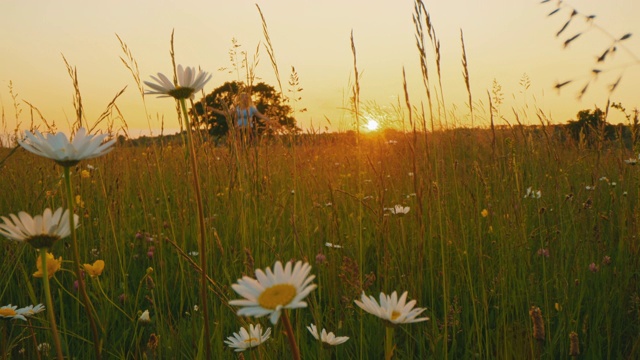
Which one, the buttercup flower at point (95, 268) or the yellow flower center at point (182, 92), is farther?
the buttercup flower at point (95, 268)

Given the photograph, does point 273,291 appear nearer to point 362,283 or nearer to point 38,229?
point 38,229

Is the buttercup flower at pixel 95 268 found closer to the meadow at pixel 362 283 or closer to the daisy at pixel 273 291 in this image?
the meadow at pixel 362 283

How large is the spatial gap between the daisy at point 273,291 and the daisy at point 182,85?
441 millimetres

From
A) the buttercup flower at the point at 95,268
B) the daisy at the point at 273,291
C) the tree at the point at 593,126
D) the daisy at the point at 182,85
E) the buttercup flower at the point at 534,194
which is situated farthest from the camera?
the tree at the point at 593,126

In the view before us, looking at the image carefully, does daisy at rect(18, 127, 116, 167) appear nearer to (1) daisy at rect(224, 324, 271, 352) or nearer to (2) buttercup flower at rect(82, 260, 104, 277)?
(1) daisy at rect(224, 324, 271, 352)

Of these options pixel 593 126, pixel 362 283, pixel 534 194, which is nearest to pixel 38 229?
pixel 362 283

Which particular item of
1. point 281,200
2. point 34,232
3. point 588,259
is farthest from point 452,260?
point 34,232

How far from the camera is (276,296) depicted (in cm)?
62

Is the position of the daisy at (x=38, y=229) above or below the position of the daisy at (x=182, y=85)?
below

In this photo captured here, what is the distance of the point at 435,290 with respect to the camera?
1.96 metres

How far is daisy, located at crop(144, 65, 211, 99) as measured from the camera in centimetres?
94

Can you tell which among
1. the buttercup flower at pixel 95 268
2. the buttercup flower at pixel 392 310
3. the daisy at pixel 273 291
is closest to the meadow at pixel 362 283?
the buttercup flower at pixel 95 268

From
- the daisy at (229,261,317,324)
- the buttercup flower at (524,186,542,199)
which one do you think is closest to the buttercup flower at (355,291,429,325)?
the daisy at (229,261,317,324)

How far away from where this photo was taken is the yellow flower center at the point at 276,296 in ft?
1.96
